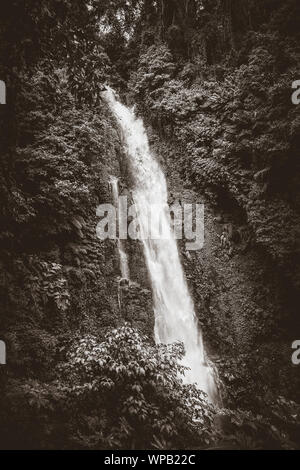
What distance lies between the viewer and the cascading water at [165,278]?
8.06 meters

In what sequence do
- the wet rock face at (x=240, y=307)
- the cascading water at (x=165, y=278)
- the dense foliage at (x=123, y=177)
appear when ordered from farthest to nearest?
the wet rock face at (x=240, y=307), the cascading water at (x=165, y=278), the dense foliage at (x=123, y=177)

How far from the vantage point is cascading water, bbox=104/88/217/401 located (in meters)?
8.06

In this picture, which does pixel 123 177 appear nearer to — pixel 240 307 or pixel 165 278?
pixel 165 278

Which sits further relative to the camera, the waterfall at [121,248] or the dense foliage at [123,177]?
the waterfall at [121,248]

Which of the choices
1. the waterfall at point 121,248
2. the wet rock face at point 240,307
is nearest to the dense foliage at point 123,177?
the wet rock face at point 240,307

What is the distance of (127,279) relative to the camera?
26.2ft

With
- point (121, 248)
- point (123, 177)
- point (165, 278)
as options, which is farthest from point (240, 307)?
point (123, 177)

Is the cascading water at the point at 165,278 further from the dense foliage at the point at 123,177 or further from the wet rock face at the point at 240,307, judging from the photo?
the dense foliage at the point at 123,177

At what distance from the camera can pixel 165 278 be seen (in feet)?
29.0

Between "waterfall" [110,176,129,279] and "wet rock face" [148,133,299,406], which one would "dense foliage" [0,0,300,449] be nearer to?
"wet rock face" [148,133,299,406]

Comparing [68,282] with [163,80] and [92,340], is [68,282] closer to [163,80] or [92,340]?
[92,340]

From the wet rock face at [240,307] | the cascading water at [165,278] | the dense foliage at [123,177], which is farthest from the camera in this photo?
the wet rock face at [240,307]

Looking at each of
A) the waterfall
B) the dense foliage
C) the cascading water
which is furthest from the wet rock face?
the waterfall
